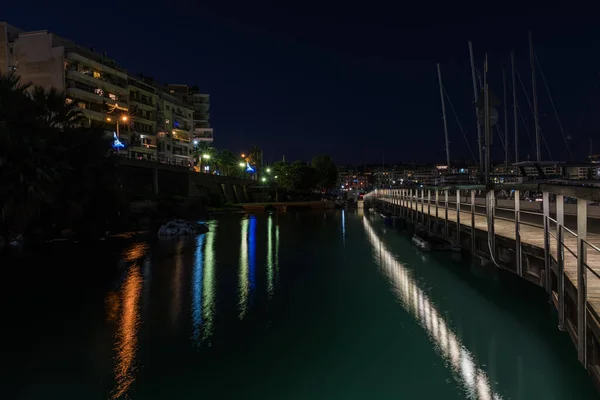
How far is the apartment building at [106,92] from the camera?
210 feet

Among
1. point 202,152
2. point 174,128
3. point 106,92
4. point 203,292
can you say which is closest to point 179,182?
point 106,92

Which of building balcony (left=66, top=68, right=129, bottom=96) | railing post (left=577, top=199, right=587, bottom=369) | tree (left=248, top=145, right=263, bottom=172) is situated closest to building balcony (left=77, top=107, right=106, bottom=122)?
building balcony (left=66, top=68, right=129, bottom=96)

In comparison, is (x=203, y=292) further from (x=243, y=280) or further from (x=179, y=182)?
(x=179, y=182)

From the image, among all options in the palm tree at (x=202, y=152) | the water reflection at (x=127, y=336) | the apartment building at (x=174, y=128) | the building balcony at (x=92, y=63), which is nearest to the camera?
the water reflection at (x=127, y=336)

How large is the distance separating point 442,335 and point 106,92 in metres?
74.1

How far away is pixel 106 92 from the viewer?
73438 millimetres

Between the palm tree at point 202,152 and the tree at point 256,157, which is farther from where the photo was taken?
the tree at point 256,157

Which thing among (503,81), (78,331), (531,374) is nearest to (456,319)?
(531,374)

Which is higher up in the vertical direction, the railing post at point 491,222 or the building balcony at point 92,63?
the building balcony at point 92,63

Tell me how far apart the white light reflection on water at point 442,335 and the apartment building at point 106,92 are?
3921 centimetres

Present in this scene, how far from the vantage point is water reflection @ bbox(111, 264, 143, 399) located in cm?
934

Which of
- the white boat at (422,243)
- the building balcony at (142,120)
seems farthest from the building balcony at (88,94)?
the white boat at (422,243)

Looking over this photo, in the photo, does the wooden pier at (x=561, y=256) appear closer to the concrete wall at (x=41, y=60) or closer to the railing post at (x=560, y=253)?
the railing post at (x=560, y=253)

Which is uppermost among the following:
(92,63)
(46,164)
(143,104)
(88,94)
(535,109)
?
(92,63)
